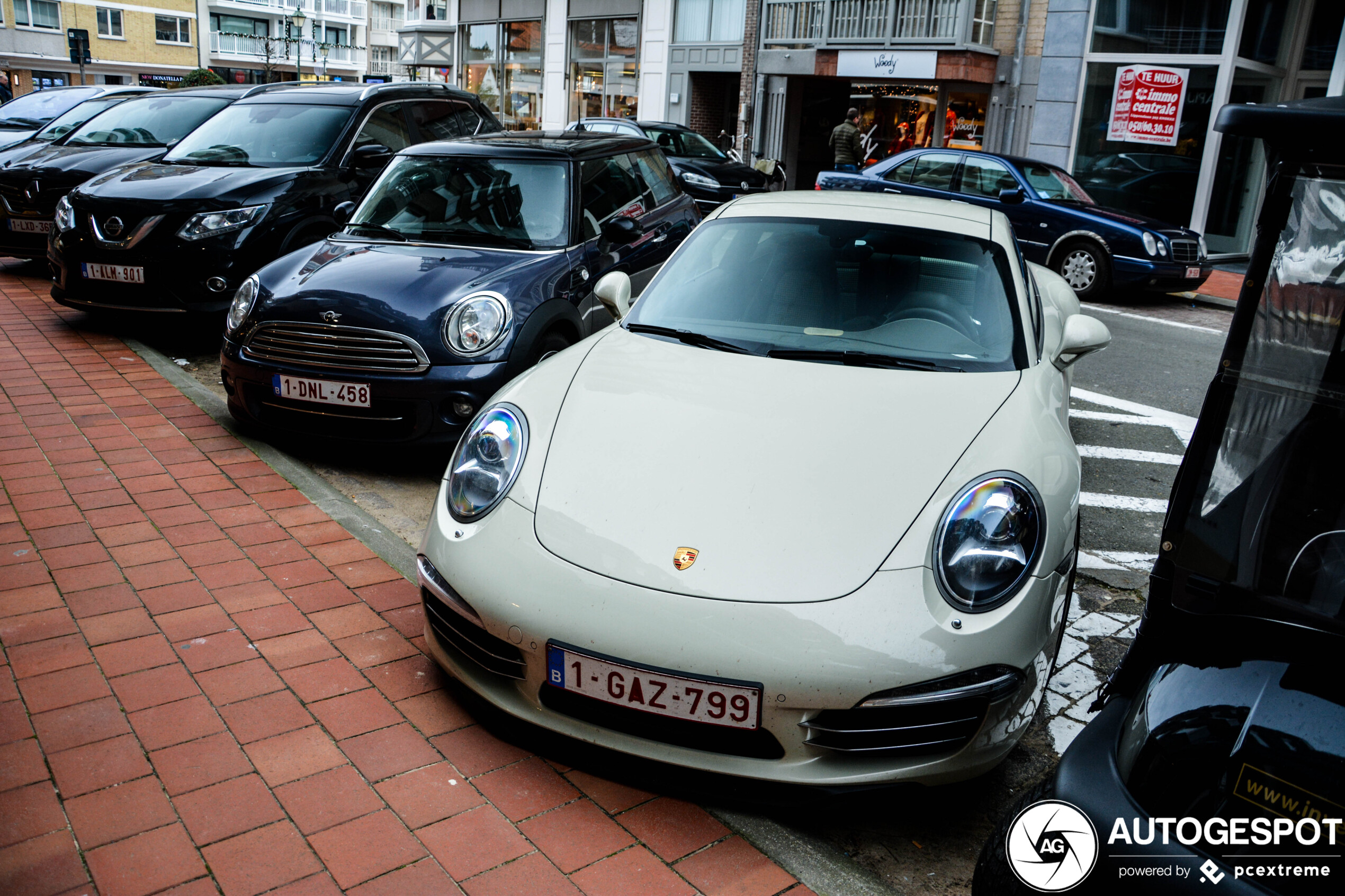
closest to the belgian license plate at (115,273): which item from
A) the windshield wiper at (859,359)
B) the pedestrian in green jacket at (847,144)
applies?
the windshield wiper at (859,359)

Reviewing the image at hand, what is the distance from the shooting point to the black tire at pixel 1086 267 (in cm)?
1161

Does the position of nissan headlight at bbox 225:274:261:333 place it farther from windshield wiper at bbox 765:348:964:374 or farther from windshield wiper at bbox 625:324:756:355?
windshield wiper at bbox 765:348:964:374

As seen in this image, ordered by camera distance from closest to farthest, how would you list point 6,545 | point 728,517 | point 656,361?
point 728,517 → point 656,361 → point 6,545

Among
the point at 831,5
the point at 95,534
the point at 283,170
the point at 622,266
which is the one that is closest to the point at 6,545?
the point at 95,534

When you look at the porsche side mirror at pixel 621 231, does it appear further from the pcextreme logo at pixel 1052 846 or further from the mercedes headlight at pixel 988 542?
the pcextreme logo at pixel 1052 846

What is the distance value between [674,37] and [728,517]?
26638 mm

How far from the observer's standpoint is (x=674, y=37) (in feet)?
88.6

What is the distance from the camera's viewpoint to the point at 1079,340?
3.67 m

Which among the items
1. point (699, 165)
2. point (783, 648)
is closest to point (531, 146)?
point (783, 648)

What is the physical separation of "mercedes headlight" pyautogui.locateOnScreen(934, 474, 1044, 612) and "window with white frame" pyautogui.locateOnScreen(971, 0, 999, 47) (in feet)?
63.1

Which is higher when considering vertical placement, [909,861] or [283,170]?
[283,170]

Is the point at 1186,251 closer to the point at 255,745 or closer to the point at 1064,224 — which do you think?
the point at 1064,224

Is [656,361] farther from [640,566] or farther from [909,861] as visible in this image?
[909,861]

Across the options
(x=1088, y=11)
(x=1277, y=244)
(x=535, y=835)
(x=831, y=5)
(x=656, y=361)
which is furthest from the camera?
(x=831, y=5)
